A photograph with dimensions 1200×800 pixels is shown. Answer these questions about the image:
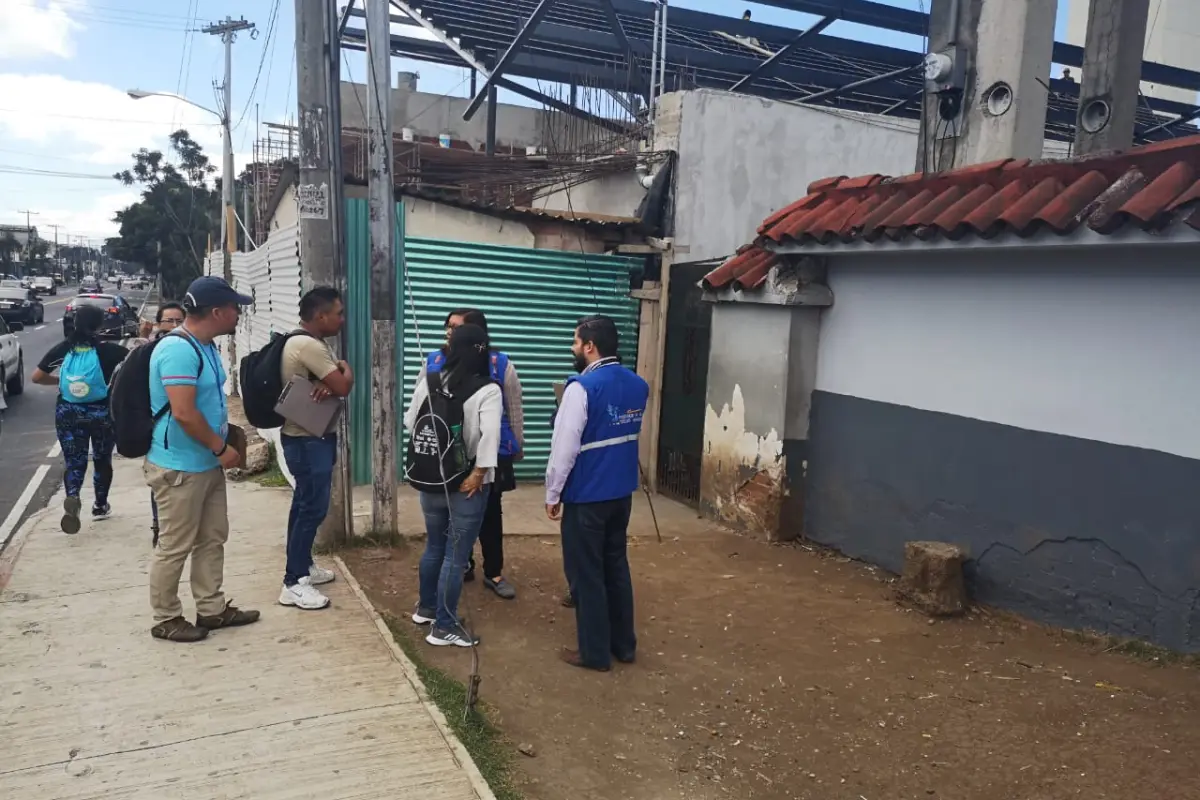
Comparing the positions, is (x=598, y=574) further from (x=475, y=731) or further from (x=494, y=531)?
(x=494, y=531)

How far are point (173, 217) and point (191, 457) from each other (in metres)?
38.9

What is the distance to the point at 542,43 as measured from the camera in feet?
39.4

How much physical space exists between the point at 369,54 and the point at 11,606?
398 cm

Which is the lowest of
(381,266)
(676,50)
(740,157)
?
(381,266)

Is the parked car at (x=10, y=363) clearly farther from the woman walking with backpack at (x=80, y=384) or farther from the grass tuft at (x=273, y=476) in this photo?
the woman walking with backpack at (x=80, y=384)

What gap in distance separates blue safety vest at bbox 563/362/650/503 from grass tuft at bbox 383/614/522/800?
1048 millimetres

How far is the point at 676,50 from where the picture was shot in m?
12.2

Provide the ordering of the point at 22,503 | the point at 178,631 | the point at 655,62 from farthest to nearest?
the point at 655,62, the point at 22,503, the point at 178,631

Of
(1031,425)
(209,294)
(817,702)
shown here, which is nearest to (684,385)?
(1031,425)

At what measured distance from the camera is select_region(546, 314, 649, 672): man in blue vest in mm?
4270

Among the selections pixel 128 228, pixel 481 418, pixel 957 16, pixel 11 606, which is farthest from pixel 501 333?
pixel 128 228

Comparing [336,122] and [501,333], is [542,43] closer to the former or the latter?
[501,333]

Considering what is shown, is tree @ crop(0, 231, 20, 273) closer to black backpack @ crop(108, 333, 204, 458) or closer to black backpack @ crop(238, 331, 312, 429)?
black backpack @ crop(238, 331, 312, 429)

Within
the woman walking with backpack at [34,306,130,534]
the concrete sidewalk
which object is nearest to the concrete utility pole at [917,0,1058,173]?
the concrete sidewalk
